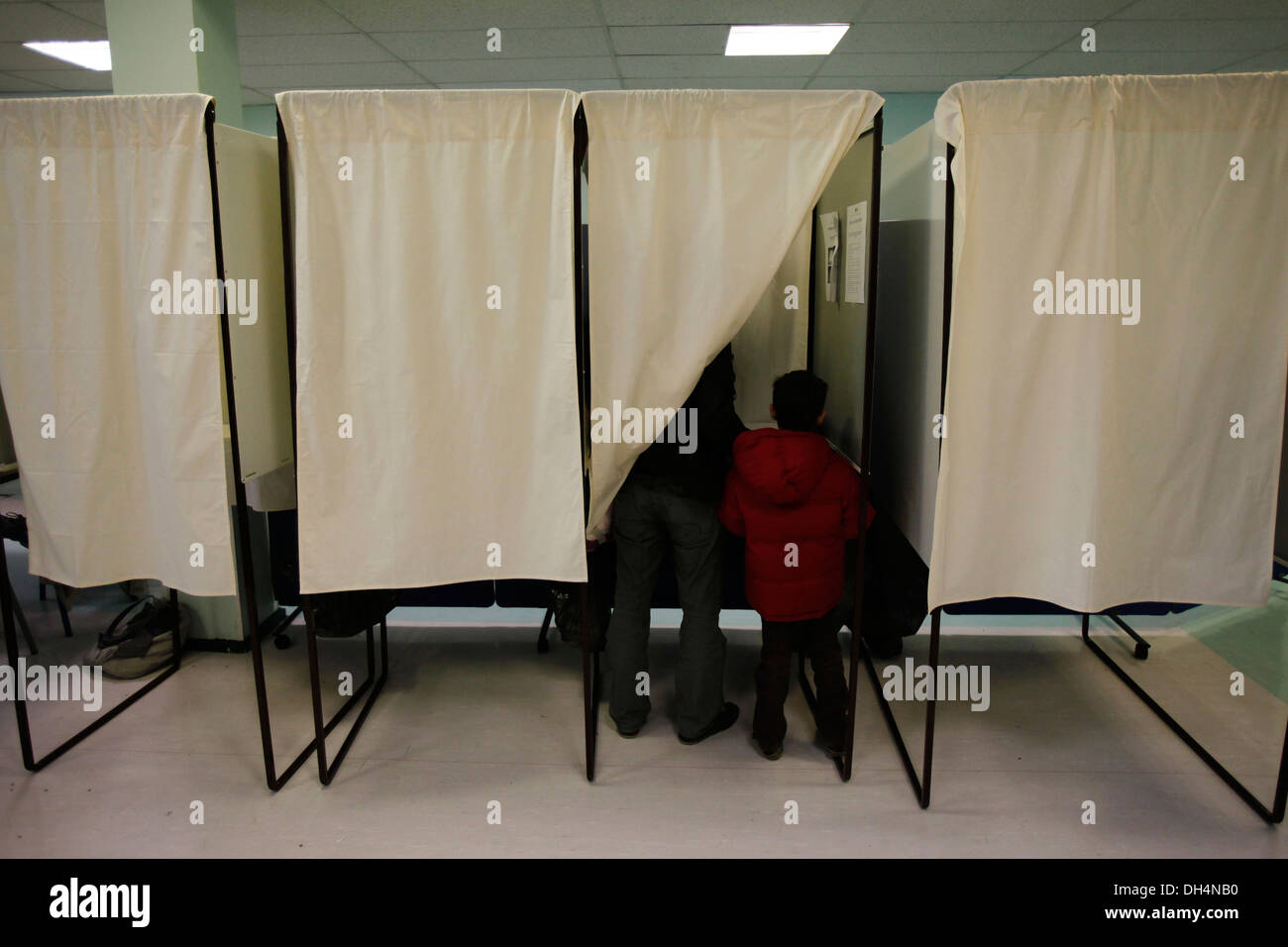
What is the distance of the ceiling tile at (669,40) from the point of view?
4250 mm

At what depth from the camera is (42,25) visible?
13.6ft

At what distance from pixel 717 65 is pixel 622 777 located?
4.20 m

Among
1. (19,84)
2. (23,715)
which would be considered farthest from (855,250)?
(19,84)

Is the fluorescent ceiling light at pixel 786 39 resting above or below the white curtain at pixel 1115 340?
above

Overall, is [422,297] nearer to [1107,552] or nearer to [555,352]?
[555,352]

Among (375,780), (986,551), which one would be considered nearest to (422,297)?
(375,780)

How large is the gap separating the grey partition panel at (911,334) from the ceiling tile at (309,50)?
10.7 ft

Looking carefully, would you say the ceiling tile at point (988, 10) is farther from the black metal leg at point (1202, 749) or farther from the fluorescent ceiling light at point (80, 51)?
the fluorescent ceiling light at point (80, 51)

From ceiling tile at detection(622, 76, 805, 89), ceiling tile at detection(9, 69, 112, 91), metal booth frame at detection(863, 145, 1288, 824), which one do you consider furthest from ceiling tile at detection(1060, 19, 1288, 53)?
ceiling tile at detection(9, 69, 112, 91)

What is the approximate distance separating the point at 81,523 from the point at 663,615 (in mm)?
2057

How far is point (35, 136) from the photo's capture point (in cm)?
203

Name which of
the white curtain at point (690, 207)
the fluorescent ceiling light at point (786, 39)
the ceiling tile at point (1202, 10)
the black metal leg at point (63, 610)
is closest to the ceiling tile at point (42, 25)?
the black metal leg at point (63, 610)

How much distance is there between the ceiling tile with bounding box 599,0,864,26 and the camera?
385 centimetres

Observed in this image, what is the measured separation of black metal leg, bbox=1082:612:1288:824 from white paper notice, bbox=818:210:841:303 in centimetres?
122
